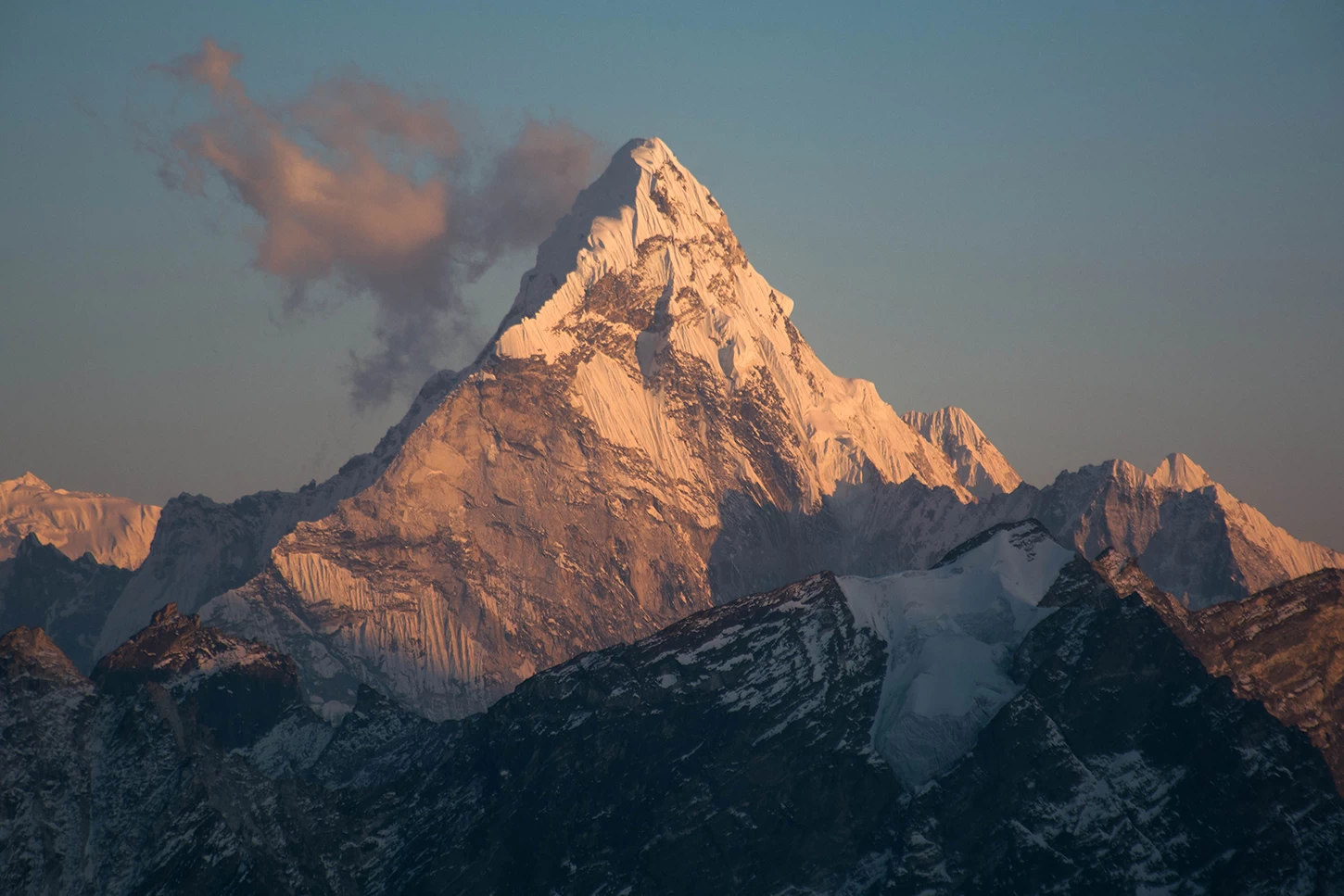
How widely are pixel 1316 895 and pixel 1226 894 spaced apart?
7.89 m

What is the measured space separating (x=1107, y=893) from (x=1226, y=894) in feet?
35.4

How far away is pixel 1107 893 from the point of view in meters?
199

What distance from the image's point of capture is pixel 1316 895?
197 meters

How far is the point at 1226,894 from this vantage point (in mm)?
199000

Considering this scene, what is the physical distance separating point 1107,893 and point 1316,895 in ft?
61.0
